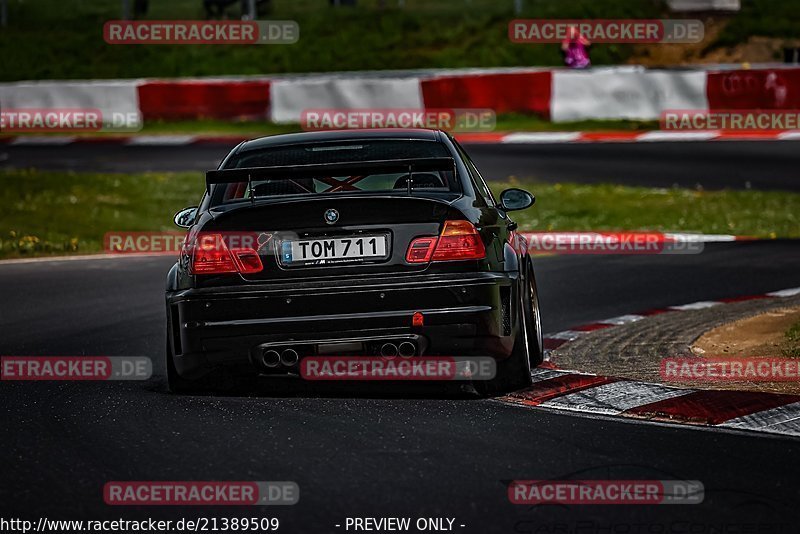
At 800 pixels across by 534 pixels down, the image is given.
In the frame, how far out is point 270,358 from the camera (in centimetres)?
773

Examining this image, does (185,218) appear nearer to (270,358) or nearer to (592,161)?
(270,358)

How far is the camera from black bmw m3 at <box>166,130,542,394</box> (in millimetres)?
7602

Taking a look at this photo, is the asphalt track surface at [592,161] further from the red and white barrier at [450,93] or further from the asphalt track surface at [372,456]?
the asphalt track surface at [372,456]

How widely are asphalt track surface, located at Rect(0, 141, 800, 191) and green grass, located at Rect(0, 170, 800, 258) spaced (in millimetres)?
979

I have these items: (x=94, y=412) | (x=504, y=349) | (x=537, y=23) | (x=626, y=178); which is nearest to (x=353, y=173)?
(x=504, y=349)

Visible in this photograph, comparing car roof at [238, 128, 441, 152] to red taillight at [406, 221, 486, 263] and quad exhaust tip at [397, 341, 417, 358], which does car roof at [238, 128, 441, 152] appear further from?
quad exhaust tip at [397, 341, 417, 358]

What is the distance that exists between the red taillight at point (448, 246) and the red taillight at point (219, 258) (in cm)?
74

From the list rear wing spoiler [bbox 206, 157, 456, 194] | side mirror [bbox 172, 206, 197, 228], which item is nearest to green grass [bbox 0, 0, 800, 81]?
side mirror [bbox 172, 206, 197, 228]

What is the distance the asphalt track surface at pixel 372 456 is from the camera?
5.61 meters

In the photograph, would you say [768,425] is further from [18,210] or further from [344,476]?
[18,210]

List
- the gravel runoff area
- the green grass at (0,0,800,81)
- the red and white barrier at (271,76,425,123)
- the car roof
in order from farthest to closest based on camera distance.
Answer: the green grass at (0,0,800,81), the red and white barrier at (271,76,425,123), the car roof, the gravel runoff area

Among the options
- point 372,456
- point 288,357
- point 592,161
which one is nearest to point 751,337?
point 288,357

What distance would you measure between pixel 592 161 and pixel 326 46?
54.7 ft

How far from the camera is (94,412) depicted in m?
7.75
